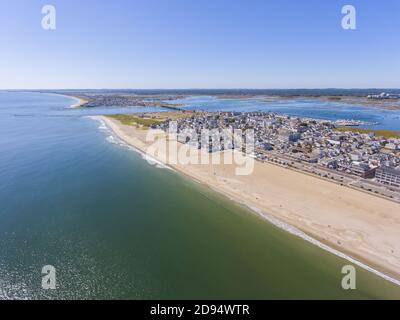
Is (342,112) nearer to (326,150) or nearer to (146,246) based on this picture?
(326,150)

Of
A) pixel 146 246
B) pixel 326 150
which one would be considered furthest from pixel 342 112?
pixel 146 246

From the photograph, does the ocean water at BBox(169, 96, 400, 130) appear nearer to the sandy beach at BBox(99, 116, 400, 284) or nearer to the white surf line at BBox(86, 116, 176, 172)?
the sandy beach at BBox(99, 116, 400, 284)

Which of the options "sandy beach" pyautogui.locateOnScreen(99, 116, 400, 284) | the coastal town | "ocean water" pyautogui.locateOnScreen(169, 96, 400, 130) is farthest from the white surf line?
"ocean water" pyautogui.locateOnScreen(169, 96, 400, 130)

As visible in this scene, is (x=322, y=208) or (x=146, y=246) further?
(x=322, y=208)
